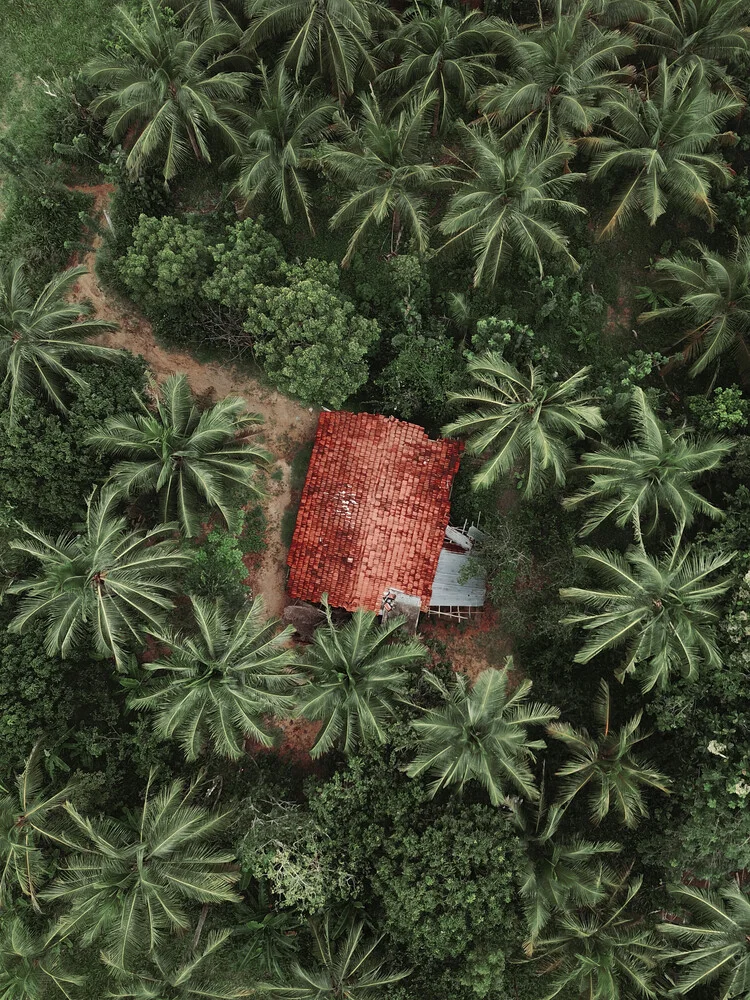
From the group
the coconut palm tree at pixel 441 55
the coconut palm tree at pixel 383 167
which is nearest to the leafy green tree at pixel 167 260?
the coconut palm tree at pixel 383 167

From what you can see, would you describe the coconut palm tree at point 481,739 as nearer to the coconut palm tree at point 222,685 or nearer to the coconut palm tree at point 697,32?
the coconut palm tree at point 222,685

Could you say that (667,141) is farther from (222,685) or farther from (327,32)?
(222,685)

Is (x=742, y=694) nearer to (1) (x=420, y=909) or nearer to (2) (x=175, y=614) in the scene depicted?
(1) (x=420, y=909)

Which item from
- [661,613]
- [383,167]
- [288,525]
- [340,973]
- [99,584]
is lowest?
[340,973]

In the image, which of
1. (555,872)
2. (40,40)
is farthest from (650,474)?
(40,40)

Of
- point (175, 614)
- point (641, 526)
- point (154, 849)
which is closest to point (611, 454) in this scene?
point (641, 526)

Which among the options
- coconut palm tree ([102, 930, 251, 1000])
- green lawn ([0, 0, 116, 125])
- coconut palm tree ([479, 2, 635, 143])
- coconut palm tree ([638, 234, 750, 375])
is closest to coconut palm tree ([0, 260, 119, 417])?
green lawn ([0, 0, 116, 125])

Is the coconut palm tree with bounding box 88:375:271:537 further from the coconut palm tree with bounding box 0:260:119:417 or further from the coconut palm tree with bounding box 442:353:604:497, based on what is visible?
the coconut palm tree with bounding box 442:353:604:497
